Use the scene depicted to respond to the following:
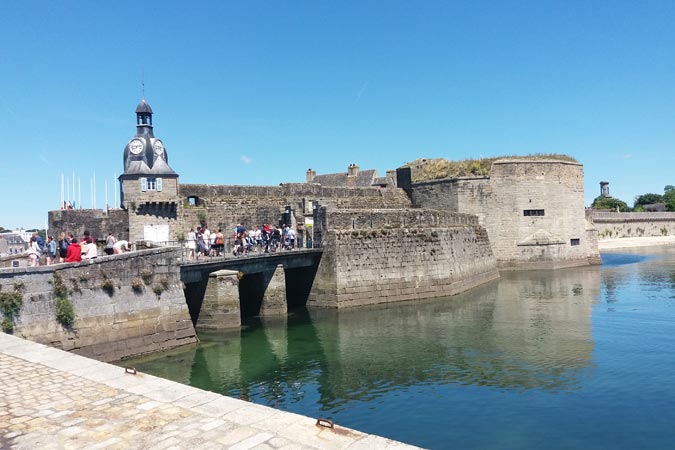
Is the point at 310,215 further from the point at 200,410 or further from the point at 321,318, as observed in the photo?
the point at 200,410

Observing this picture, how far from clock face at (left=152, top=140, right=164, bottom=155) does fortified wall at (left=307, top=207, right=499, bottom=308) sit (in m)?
9.81

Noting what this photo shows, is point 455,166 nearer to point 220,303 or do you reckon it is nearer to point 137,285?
point 220,303

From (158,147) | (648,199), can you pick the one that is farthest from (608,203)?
(158,147)

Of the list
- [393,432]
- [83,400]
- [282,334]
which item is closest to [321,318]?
[282,334]

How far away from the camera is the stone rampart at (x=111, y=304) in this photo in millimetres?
12883

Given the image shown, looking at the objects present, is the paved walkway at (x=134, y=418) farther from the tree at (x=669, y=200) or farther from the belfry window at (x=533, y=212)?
the tree at (x=669, y=200)

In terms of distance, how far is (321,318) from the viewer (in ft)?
70.1

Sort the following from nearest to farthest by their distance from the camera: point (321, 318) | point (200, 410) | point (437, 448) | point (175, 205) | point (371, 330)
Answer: point (200, 410), point (437, 448), point (371, 330), point (321, 318), point (175, 205)

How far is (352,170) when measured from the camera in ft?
172

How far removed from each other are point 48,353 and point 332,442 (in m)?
6.50

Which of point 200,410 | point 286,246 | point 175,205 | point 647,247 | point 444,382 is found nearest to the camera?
point 200,410

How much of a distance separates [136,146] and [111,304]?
15.4m

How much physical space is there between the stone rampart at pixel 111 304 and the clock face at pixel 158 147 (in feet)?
44.0

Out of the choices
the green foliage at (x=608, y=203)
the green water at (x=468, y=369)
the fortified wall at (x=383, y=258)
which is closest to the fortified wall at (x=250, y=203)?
the fortified wall at (x=383, y=258)
